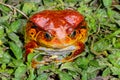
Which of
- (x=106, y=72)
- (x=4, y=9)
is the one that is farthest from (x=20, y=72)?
(x=4, y=9)

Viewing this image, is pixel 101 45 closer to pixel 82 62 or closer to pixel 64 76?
pixel 82 62

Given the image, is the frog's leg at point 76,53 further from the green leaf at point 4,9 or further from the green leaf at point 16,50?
the green leaf at point 4,9

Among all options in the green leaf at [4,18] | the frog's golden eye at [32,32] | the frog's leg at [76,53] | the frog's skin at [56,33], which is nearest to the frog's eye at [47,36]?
the frog's skin at [56,33]

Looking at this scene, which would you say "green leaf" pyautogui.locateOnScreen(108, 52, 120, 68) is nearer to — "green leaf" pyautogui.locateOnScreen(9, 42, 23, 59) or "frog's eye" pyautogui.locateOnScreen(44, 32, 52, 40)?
"frog's eye" pyautogui.locateOnScreen(44, 32, 52, 40)

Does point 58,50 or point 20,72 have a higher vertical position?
point 58,50

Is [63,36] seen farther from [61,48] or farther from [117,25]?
[117,25]

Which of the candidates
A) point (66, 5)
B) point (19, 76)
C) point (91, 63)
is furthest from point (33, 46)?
point (66, 5)
